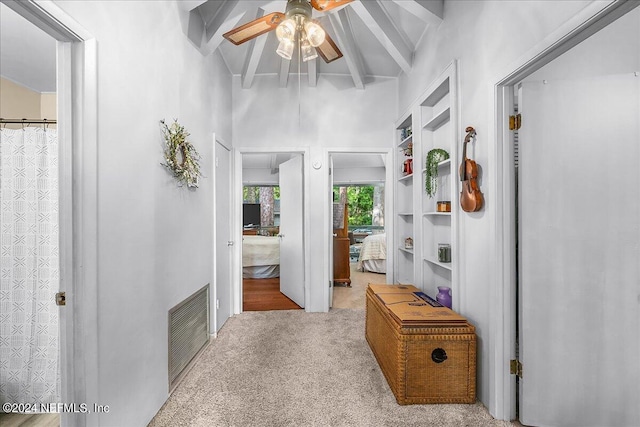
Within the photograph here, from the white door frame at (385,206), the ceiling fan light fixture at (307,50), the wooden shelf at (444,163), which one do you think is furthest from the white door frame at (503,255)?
the white door frame at (385,206)

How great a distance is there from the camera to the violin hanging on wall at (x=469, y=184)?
6.06 ft

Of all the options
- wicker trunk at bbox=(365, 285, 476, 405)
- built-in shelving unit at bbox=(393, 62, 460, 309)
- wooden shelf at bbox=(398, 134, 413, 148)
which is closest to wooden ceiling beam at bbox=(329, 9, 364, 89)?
built-in shelving unit at bbox=(393, 62, 460, 309)

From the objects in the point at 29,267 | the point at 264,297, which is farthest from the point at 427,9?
the point at 264,297

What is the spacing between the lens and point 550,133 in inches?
63.9

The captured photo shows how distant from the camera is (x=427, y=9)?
7.57ft

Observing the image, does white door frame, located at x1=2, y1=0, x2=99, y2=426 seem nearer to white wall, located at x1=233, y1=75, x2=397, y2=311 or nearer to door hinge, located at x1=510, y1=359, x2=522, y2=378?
door hinge, located at x1=510, y1=359, x2=522, y2=378

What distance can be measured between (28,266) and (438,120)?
3121 millimetres

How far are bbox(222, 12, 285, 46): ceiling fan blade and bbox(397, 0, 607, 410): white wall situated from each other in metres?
1.26

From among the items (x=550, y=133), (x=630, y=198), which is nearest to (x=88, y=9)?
(x=550, y=133)

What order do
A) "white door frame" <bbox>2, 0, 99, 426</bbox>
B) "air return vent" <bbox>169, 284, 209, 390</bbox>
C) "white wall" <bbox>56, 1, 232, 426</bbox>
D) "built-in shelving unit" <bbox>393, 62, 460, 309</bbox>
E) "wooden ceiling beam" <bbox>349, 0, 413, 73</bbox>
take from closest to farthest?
"white door frame" <bbox>2, 0, 99, 426</bbox> < "white wall" <bbox>56, 1, 232, 426</bbox> < "air return vent" <bbox>169, 284, 209, 390</bbox> < "built-in shelving unit" <bbox>393, 62, 460, 309</bbox> < "wooden ceiling beam" <bbox>349, 0, 413, 73</bbox>

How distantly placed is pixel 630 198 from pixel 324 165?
2.67m

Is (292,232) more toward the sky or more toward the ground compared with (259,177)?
more toward the ground

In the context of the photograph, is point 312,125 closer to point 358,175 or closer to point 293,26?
point 293,26

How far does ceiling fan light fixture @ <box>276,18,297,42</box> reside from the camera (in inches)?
67.1
